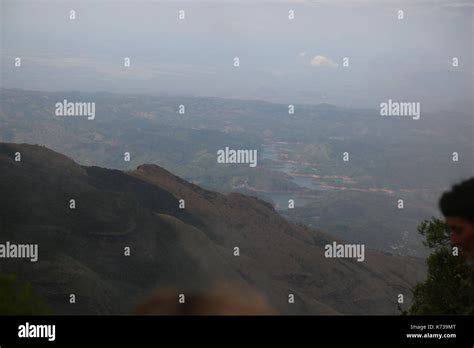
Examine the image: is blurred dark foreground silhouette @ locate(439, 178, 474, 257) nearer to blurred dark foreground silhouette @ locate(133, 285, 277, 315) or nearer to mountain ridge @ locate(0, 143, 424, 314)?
blurred dark foreground silhouette @ locate(133, 285, 277, 315)

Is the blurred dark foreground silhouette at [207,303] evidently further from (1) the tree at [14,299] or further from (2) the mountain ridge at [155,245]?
(1) the tree at [14,299]

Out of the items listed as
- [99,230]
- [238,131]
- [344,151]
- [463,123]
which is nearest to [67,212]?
[99,230]

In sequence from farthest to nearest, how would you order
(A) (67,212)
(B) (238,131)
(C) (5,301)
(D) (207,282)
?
1. (B) (238,131)
2. (A) (67,212)
3. (D) (207,282)
4. (C) (5,301)

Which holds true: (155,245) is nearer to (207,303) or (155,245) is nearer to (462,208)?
(207,303)

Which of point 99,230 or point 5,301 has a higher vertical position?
point 99,230
